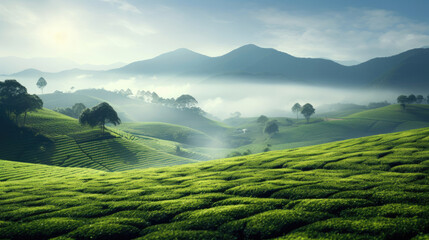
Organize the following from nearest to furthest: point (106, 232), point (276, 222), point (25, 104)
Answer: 1. point (276, 222)
2. point (106, 232)
3. point (25, 104)

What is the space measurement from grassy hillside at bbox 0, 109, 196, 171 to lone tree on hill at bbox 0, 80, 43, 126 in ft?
31.5

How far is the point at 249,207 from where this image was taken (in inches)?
922

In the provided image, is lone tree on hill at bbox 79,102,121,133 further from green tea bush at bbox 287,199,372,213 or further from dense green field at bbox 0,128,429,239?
green tea bush at bbox 287,199,372,213

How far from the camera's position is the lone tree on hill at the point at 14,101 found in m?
126

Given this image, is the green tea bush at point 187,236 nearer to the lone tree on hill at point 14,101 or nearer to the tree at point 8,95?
the lone tree on hill at point 14,101

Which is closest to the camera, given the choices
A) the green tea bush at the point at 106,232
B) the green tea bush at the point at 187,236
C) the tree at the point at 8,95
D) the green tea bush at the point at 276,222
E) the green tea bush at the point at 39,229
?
the green tea bush at the point at 187,236

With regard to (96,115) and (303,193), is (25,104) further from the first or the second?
(303,193)

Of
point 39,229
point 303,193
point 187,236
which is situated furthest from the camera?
point 303,193

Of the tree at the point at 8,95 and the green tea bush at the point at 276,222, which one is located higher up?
the tree at the point at 8,95

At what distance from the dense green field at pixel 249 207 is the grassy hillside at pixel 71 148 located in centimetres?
7030

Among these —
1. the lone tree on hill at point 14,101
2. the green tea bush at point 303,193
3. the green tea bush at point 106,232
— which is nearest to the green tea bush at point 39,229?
the green tea bush at point 106,232

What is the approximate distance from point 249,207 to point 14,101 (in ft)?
514

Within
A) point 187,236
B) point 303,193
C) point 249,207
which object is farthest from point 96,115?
point 303,193

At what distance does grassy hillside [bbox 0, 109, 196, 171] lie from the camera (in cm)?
10256
